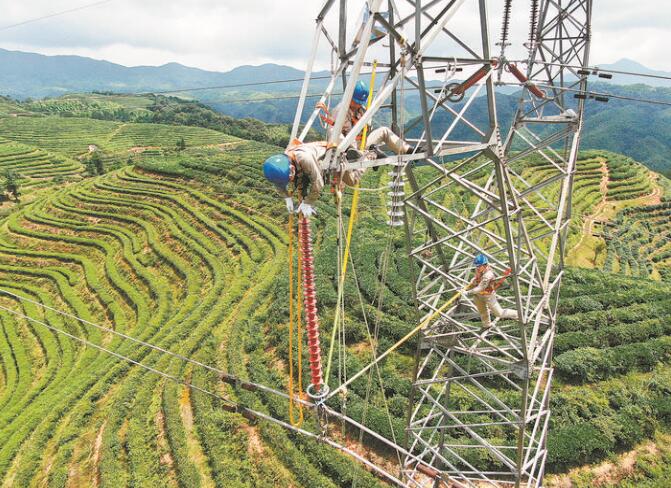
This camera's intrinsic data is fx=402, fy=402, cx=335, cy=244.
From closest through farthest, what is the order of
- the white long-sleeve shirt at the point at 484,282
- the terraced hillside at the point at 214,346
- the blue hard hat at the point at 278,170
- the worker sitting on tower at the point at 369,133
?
the blue hard hat at the point at 278,170
the worker sitting on tower at the point at 369,133
the white long-sleeve shirt at the point at 484,282
the terraced hillside at the point at 214,346

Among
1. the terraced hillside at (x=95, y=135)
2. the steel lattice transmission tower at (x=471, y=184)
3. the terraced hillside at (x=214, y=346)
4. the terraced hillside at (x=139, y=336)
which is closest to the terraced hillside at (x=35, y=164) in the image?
the terraced hillside at (x=95, y=135)

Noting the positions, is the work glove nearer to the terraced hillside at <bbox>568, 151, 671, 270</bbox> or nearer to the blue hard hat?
the blue hard hat

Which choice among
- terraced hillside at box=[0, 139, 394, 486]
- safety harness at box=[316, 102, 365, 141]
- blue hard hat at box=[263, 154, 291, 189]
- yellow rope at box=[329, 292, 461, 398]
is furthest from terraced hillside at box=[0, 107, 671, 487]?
blue hard hat at box=[263, 154, 291, 189]

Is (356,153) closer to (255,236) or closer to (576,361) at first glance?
(576,361)

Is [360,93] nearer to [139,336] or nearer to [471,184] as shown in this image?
[471,184]

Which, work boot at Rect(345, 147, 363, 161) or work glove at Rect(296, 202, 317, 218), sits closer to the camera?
work glove at Rect(296, 202, 317, 218)

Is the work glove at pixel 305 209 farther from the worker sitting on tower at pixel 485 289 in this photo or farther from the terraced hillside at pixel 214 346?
the worker sitting on tower at pixel 485 289
